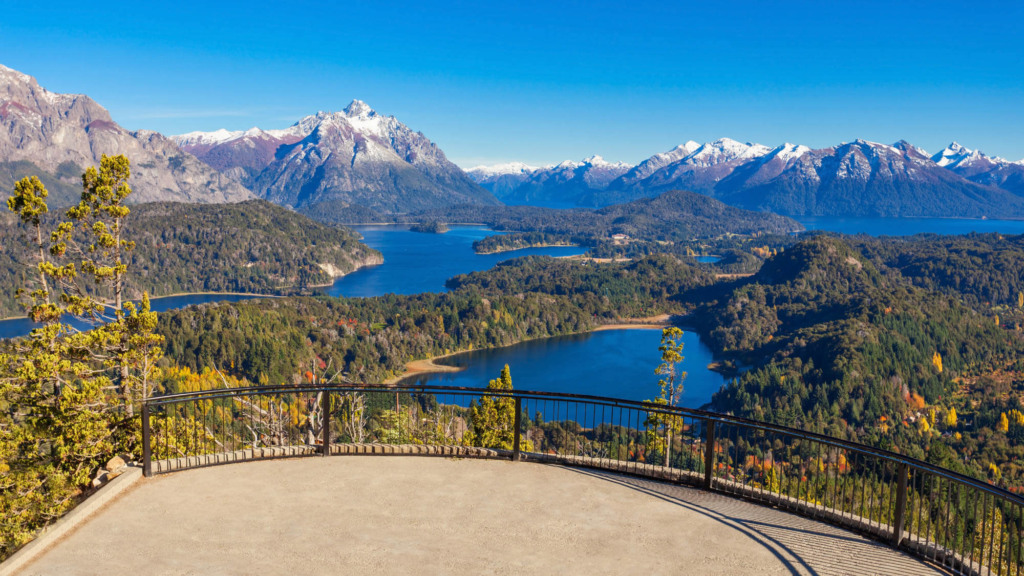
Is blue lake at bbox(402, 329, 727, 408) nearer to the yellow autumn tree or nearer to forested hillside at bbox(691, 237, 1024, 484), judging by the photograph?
forested hillside at bbox(691, 237, 1024, 484)

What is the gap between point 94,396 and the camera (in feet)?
50.0

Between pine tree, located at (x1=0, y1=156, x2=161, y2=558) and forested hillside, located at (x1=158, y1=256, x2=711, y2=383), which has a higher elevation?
pine tree, located at (x1=0, y1=156, x2=161, y2=558)

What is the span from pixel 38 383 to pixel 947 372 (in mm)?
178981

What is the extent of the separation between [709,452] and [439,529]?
16.8 feet

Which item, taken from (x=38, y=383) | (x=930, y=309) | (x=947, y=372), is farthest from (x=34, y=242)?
(x=930, y=309)

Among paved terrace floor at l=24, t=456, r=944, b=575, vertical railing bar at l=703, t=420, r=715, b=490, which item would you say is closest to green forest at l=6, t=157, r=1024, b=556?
paved terrace floor at l=24, t=456, r=944, b=575

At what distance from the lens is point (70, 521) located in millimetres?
10531

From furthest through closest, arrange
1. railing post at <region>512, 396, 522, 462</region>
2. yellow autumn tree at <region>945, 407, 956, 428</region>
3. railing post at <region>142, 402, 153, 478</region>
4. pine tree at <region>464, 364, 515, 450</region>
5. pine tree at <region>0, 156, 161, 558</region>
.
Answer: yellow autumn tree at <region>945, 407, 956, 428</region>, pine tree at <region>464, 364, 515, 450</region>, pine tree at <region>0, 156, 161, 558</region>, railing post at <region>512, 396, 522, 462</region>, railing post at <region>142, 402, 153, 478</region>

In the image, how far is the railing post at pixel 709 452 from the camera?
12.0m

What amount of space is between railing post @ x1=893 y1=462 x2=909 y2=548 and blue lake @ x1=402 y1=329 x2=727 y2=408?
103790 mm

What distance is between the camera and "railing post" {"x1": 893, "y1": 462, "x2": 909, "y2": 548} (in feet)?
33.6

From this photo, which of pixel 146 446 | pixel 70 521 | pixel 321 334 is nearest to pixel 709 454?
pixel 146 446

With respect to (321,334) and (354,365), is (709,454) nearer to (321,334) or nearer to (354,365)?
(354,365)

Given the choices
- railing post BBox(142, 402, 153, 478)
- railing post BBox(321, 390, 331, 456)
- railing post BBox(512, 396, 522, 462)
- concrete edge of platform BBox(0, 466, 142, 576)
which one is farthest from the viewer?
railing post BBox(512, 396, 522, 462)
